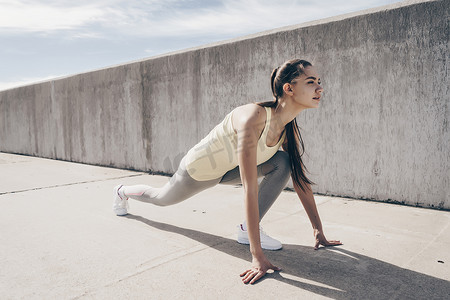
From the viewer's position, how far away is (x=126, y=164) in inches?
241

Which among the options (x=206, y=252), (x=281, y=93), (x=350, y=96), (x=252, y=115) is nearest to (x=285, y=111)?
(x=281, y=93)

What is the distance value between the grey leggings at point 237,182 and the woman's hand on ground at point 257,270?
14.9 inches

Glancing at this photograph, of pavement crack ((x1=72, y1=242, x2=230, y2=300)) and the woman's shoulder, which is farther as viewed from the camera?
the woman's shoulder

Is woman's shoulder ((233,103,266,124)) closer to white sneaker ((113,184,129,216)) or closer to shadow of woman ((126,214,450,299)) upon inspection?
shadow of woman ((126,214,450,299))

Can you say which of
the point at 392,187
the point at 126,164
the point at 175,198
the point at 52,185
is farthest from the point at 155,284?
the point at 126,164

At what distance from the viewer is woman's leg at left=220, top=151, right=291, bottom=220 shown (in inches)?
92.3

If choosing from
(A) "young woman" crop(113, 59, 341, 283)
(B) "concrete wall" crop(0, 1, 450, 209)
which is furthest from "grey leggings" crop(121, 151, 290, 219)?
(B) "concrete wall" crop(0, 1, 450, 209)

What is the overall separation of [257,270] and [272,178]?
0.65 meters

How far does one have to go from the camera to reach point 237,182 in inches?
100

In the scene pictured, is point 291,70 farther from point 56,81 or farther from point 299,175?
point 56,81

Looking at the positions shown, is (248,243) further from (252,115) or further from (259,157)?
(252,115)

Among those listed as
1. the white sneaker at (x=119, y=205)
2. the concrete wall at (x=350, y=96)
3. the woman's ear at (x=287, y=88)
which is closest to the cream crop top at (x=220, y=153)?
the woman's ear at (x=287, y=88)

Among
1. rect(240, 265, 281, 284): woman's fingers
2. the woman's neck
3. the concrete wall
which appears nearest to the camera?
rect(240, 265, 281, 284): woman's fingers

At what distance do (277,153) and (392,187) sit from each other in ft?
5.16
